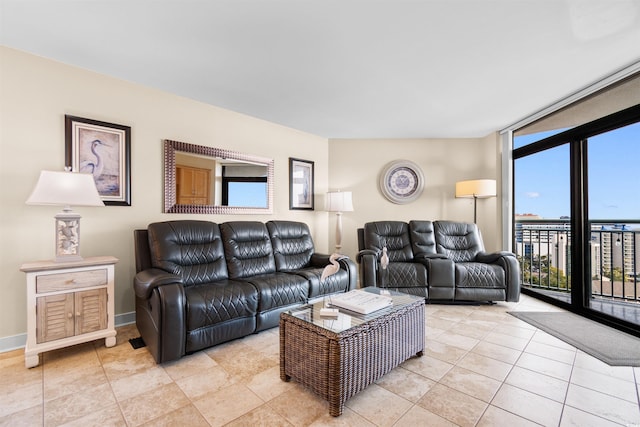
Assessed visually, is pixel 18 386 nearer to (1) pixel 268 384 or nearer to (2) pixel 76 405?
(2) pixel 76 405

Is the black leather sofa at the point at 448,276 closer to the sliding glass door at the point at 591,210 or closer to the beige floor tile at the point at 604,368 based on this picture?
the sliding glass door at the point at 591,210

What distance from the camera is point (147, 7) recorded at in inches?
69.6

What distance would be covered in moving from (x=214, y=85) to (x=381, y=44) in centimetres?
171

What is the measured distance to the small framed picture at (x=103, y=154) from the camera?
2459 millimetres

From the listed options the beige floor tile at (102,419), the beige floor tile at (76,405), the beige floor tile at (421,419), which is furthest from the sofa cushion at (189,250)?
the beige floor tile at (421,419)

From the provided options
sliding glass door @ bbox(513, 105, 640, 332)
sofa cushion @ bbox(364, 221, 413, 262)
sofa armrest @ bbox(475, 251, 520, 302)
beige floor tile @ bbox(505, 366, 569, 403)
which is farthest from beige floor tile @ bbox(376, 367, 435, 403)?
sliding glass door @ bbox(513, 105, 640, 332)

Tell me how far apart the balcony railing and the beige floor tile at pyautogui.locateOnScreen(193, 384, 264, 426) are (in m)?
3.80

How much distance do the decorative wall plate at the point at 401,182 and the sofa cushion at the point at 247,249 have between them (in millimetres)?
2353

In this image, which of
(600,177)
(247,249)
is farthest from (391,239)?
(600,177)

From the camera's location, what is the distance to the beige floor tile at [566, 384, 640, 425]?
1475 millimetres

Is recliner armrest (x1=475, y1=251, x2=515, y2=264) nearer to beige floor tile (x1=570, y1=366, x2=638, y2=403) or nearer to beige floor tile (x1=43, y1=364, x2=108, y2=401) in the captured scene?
beige floor tile (x1=570, y1=366, x2=638, y2=403)

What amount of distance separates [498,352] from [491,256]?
1.65 m

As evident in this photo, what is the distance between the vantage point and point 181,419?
1456mm

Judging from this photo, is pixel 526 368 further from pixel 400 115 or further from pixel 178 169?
pixel 178 169
